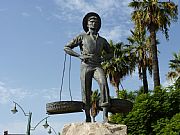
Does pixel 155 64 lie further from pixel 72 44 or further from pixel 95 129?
pixel 95 129

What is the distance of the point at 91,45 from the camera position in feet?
30.5

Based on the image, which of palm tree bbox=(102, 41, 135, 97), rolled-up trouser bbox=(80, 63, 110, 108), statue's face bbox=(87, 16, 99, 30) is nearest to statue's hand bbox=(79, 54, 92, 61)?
rolled-up trouser bbox=(80, 63, 110, 108)

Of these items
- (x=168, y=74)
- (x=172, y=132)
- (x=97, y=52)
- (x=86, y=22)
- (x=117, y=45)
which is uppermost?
(x=117, y=45)

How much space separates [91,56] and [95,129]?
1662 mm

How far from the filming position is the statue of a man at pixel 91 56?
8.90 m

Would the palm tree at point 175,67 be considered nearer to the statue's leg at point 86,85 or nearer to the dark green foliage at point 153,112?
the dark green foliage at point 153,112

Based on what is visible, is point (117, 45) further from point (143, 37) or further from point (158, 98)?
point (158, 98)

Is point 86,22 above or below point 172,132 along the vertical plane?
above

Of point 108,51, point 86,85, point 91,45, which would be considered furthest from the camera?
point 108,51

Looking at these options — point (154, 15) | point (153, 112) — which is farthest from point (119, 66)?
point (153, 112)

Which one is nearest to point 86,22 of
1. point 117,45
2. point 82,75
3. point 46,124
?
point 82,75

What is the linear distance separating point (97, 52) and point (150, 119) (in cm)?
1590

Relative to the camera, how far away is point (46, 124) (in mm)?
26578

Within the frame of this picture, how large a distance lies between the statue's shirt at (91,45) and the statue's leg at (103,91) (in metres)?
0.30
